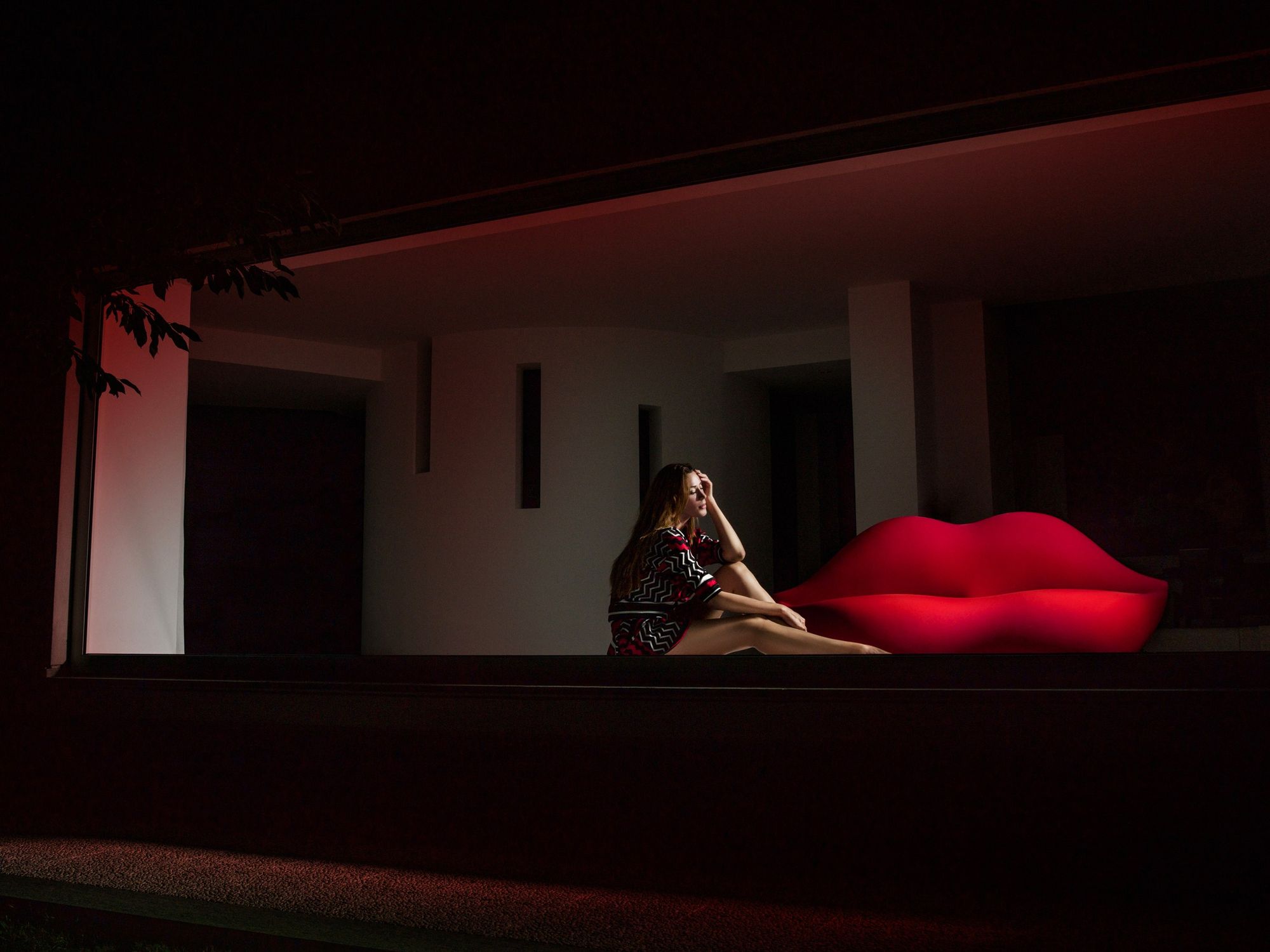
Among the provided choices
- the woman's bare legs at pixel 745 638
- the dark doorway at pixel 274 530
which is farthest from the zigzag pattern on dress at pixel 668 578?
the dark doorway at pixel 274 530

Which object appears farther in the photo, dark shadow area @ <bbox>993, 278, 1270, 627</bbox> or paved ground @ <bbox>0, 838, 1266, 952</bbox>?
dark shadow area @ <bbox>993, 278, 1270, 627</bbox>

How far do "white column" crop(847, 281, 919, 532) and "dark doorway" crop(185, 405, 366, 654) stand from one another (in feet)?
15.6

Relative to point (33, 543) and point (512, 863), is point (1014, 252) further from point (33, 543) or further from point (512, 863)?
point (33, 543)

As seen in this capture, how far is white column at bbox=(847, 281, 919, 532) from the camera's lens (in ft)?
23.5

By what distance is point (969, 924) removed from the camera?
2725 mm

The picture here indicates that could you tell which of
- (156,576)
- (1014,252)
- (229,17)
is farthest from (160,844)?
(1014,252)

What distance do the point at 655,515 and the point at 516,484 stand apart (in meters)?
4.29

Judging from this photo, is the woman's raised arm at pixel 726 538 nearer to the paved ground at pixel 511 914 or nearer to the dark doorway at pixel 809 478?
the paved ground at pixel 511 914

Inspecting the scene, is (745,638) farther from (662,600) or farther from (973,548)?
(973,548)

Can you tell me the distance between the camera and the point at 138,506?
4656 millimetres

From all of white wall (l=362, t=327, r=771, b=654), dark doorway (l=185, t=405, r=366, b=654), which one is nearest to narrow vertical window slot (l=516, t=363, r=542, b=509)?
white wall (l=362, t=327, r=771, b=654)

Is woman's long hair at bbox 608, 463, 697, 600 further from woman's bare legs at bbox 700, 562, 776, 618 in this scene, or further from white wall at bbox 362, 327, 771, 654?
white wall at bbox 362, 327, 771, 654

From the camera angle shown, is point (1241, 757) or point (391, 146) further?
point (391, 146)

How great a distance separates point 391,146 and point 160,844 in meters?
2.58
